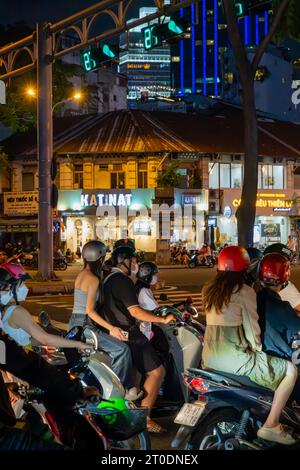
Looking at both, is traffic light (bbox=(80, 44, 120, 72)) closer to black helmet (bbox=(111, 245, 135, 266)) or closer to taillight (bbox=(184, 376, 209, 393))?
black helmet (bbox=(111, 245, 135, 266))

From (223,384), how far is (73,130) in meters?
42.3

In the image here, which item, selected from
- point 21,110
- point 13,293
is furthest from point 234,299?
point 21,110

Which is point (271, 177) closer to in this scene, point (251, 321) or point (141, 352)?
point (141, 352)

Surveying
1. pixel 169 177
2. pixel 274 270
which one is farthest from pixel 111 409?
pixel 169 177

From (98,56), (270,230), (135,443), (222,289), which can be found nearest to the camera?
(135,443)

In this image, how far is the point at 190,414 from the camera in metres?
5.43

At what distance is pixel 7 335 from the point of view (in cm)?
506

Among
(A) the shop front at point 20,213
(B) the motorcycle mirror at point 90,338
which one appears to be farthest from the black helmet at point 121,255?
(A) the shop front at point 20,213

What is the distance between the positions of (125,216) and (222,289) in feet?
125

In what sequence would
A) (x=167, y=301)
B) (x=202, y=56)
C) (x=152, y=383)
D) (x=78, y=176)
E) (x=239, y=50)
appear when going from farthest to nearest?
(x=202, y=56)
(x=78, y=176)
(x=167, y=301)
(x=239, y=50)
(x=152, y=383)

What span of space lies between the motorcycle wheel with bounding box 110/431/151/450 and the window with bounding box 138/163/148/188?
3844 centimetres

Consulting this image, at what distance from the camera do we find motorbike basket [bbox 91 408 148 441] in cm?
522

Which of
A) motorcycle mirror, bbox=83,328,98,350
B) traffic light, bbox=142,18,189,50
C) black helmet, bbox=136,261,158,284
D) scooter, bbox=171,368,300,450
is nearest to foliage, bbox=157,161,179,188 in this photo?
traffic light, bbox=142,18,189,50

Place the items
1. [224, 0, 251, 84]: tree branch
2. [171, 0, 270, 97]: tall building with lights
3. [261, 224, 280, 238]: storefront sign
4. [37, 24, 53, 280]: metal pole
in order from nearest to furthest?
[224, 0, 251, 84]: tree branch < [37, 24, 53, 280]: metal pole < [261, 224, 280, 238]: storefront sign < [171, 0, 270, 97]: tall building with lights
